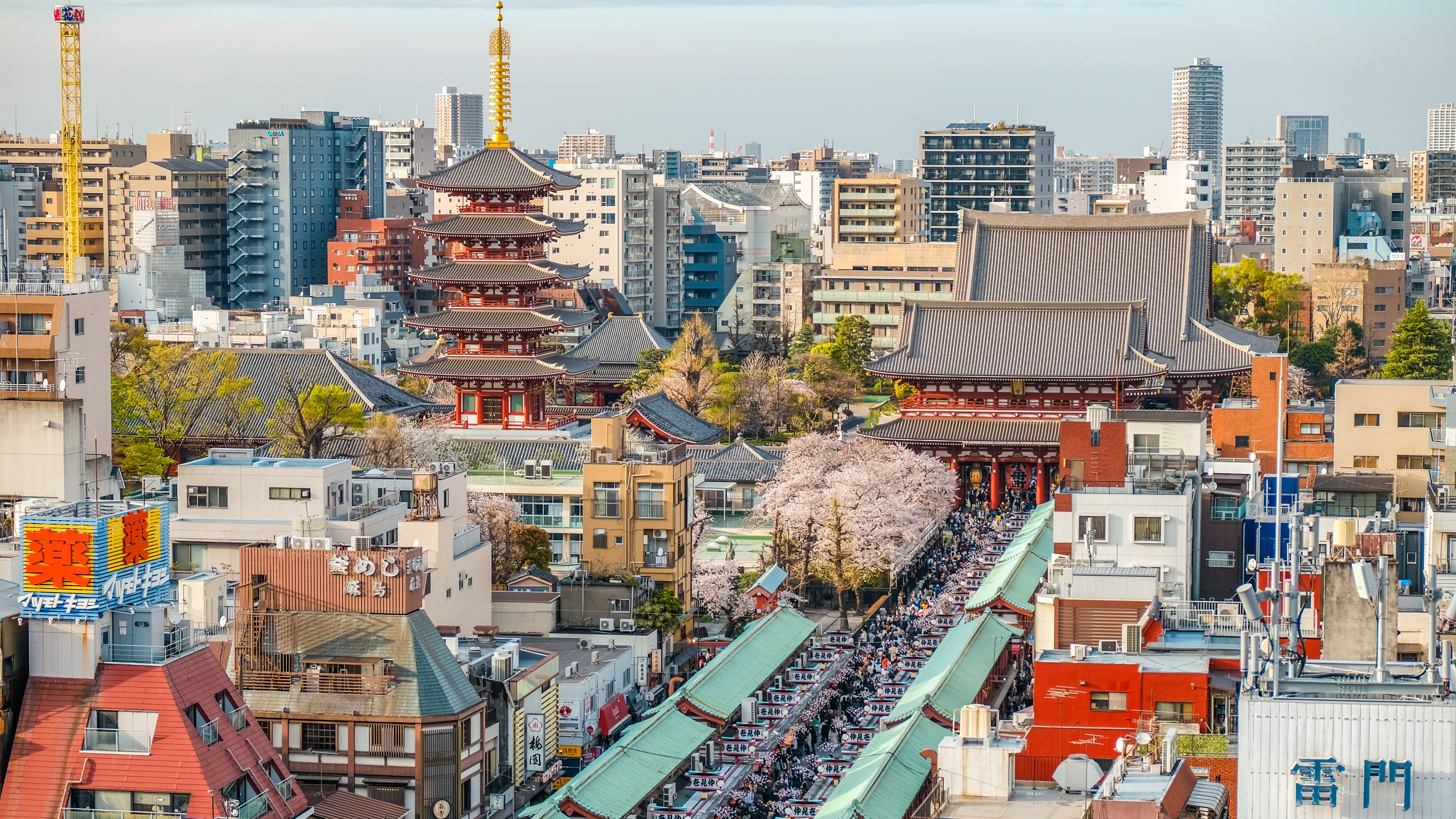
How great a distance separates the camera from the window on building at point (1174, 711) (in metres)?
33.4

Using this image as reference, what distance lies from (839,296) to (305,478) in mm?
73406

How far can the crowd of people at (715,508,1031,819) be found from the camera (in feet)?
136

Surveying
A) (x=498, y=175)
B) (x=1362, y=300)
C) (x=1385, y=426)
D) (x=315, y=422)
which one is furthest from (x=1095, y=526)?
(x=1362, y=300)

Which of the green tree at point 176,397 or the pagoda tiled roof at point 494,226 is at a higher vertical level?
the pagoda tiled roof at point 494,226

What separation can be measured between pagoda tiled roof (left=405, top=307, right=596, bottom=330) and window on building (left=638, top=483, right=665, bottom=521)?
2256 centimetres

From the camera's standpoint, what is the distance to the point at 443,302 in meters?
134

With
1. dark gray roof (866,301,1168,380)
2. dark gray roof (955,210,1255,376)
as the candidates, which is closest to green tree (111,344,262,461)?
dark gray roof (866,301,1168,380)

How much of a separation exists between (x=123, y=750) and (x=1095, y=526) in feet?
70.2

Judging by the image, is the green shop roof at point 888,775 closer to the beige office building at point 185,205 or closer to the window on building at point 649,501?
the window on building at point 649,501

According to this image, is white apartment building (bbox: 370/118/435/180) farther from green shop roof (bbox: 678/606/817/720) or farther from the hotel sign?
the hotel sign

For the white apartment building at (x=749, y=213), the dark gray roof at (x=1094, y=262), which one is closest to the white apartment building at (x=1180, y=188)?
the white apartment building at (x=749, y=213)

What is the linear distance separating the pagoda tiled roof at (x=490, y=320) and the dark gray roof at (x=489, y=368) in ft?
3.36

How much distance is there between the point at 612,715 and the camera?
44.9 m

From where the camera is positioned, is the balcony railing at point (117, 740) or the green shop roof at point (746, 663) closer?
the balcony railing at point (117, 740)
